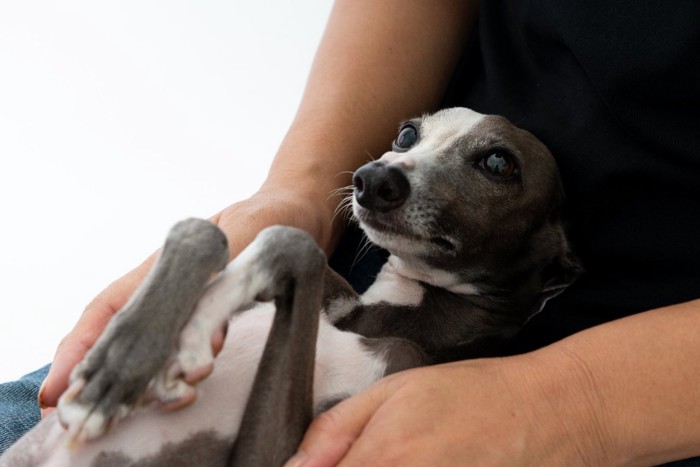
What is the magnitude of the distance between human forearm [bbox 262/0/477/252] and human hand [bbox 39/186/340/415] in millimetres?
117

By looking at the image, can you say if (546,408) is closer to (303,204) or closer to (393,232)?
(393,232)

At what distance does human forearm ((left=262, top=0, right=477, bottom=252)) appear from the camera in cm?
200

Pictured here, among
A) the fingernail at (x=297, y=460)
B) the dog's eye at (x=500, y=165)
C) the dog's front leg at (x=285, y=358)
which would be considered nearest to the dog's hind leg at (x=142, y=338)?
the dog's front leg at (x=285, y=358)

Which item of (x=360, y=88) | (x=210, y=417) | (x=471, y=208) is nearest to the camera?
(x=210, y=417)

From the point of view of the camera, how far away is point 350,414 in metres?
1.24

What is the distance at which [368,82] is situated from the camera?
206cm

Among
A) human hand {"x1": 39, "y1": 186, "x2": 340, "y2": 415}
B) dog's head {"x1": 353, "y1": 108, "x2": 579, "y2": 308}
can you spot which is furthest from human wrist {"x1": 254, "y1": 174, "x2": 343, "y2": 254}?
dog's head {"x1": 353, "y1": 108, "x2": 579, "y2": 308}

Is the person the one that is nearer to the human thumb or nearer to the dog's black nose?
the human thumb

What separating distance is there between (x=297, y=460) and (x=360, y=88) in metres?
1.16

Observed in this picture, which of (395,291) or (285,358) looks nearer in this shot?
(285,358)

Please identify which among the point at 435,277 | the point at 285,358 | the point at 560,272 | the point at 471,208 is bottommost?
the point at 560,272

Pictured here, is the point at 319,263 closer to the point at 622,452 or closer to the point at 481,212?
the point at 481,212

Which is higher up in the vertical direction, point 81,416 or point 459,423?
point 81,416

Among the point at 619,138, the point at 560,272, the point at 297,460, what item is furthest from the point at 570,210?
the point at 297,460
